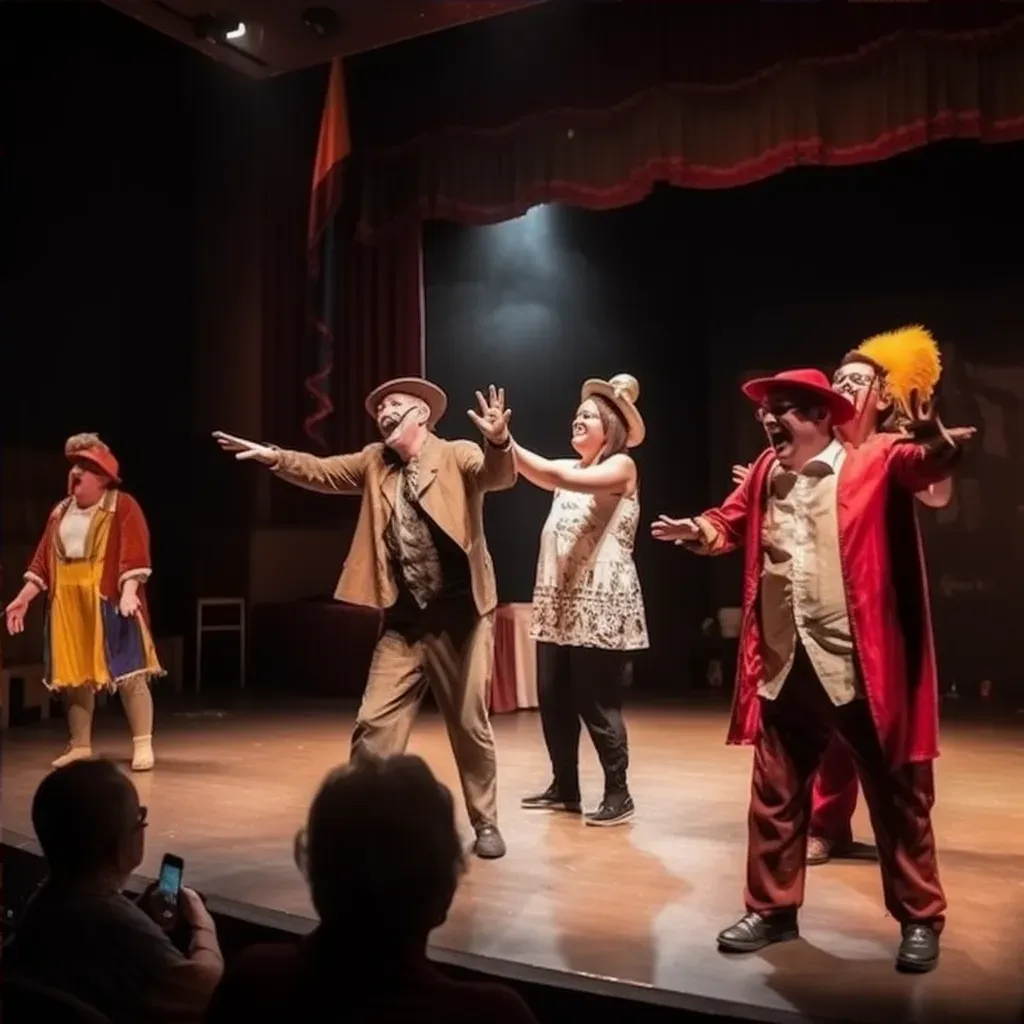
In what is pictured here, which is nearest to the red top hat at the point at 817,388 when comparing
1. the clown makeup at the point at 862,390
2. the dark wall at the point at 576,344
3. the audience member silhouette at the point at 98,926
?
the clown makeup at the point at 862,390

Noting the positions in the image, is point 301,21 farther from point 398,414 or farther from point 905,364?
point 905,364

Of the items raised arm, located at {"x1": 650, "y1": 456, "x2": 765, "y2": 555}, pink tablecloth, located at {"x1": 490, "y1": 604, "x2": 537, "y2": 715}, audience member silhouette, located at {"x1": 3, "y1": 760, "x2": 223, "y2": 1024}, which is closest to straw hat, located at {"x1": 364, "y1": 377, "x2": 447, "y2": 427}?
raised arm, located at {"x1": 650, "y1": 456, "x2": 765, "y2": 555}

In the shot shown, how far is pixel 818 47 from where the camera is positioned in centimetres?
588

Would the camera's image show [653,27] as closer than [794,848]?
No

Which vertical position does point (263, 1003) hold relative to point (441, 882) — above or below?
below

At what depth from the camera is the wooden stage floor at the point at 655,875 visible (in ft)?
8.31

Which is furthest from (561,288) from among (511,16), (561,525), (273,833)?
(273,833)

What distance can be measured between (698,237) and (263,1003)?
7.30 metres

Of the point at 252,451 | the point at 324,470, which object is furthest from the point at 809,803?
the point at 252,451

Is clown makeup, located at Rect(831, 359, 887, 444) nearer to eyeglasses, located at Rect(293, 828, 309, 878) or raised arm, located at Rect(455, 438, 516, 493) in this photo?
raised arm, located at Rect(455, 438, 516, 493)

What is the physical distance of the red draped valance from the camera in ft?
18.1

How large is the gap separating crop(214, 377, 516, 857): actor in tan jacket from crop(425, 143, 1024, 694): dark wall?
174 inches

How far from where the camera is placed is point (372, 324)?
813 cm

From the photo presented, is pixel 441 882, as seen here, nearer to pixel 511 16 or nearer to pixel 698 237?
pixel 511 16
